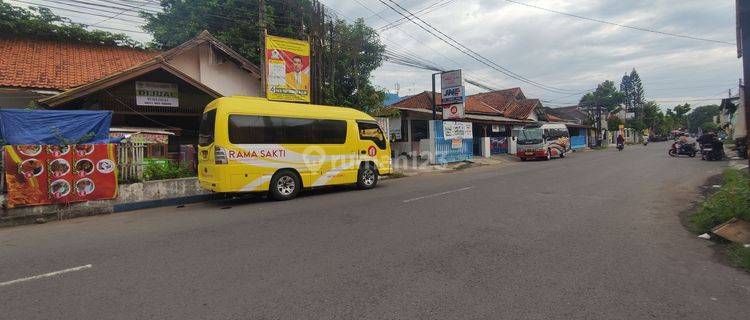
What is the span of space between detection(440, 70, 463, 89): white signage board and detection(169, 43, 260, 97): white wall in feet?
34.5

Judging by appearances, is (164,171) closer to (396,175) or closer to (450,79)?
(396,175)

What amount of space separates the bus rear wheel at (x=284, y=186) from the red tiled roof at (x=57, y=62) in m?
9.44

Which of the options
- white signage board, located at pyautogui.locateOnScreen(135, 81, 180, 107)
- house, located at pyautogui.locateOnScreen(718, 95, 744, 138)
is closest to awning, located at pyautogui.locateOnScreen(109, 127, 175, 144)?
white signage board, located at pyautogui.locateOnScreen(135, 81, 180, 107)

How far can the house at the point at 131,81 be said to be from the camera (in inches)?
499

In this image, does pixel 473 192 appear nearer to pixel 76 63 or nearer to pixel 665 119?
pixel 76 63

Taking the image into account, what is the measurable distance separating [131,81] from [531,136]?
74.3 feet

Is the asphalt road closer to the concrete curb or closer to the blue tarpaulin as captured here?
the concrete curb

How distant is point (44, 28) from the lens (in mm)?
15844

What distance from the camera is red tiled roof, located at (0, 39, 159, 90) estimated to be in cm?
1312

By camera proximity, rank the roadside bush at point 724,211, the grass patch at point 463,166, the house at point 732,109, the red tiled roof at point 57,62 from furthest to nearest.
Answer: the grass patch at point 463,166 → the house at point 732,109 → the red tiled roof at point 57,62 → the roadside bush at point 724,211

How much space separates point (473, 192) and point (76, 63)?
643 inches

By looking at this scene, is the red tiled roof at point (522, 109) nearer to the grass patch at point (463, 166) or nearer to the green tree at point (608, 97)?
the grass patch at point (463, 166)

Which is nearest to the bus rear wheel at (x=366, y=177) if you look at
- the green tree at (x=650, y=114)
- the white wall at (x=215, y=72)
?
the white wall at (x=215, y=72)

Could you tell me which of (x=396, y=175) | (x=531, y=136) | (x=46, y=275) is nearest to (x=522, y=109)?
→ (x=531, y=136)
